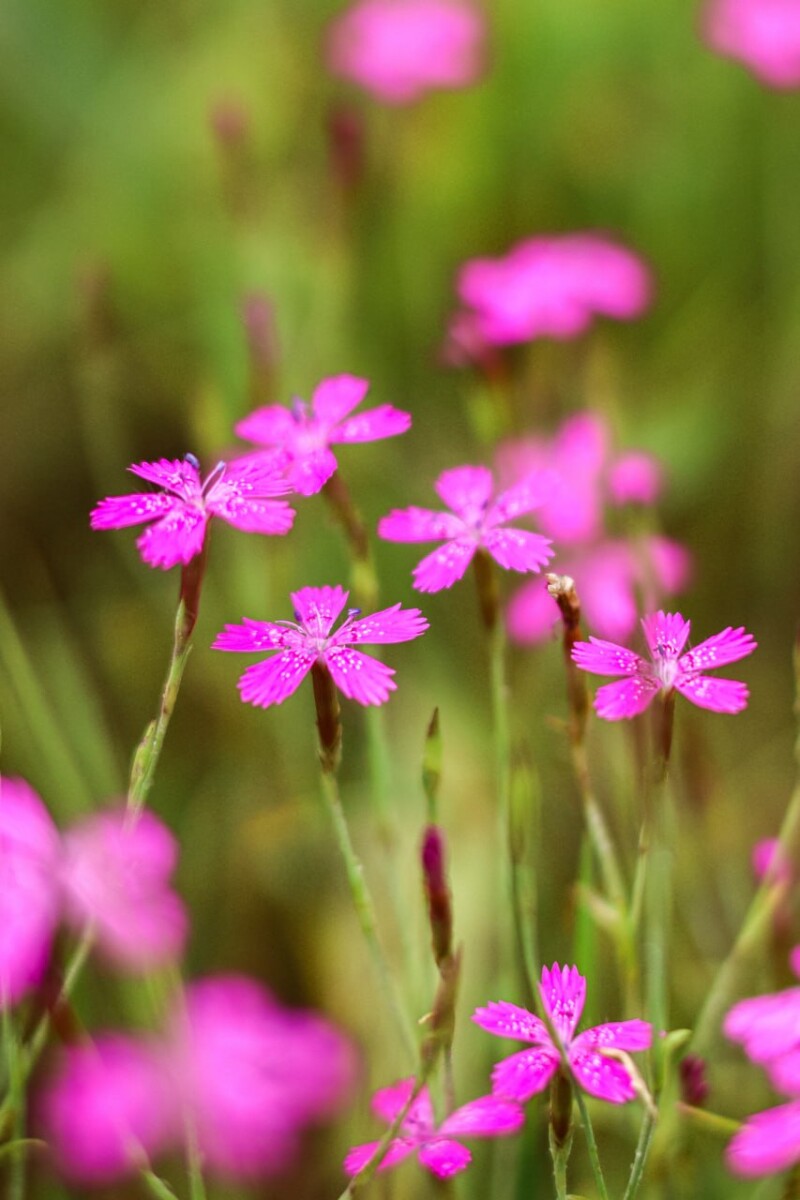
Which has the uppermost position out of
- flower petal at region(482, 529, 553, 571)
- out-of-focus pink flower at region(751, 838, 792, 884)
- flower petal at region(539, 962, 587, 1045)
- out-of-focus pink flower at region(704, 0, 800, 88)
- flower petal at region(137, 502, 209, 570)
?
out-of-focus pink flower at region(704, 0, 800, 88)

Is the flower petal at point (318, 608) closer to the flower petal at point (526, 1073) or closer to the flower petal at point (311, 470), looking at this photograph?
the flower petal at point (311, 470)

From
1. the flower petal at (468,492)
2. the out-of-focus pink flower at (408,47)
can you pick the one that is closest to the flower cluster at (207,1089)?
the flower petal at (468,492)

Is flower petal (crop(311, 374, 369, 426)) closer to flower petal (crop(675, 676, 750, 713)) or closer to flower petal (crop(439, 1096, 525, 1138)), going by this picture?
flower petal (crop(675, 676, 750, 713))

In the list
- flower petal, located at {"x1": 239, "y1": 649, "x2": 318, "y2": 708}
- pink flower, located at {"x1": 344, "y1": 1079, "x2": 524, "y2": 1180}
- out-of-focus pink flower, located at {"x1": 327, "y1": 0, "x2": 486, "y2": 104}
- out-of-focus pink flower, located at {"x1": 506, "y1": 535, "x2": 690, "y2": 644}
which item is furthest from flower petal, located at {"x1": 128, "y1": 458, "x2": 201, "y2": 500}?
out-of-focus pink flower, located at {"x1": 327, "y1": 0, "x2": 486, "y2": 104}

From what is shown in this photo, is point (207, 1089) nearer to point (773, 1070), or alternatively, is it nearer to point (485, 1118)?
point (485, 1118)

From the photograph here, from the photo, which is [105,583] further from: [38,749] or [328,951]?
[328,951]
